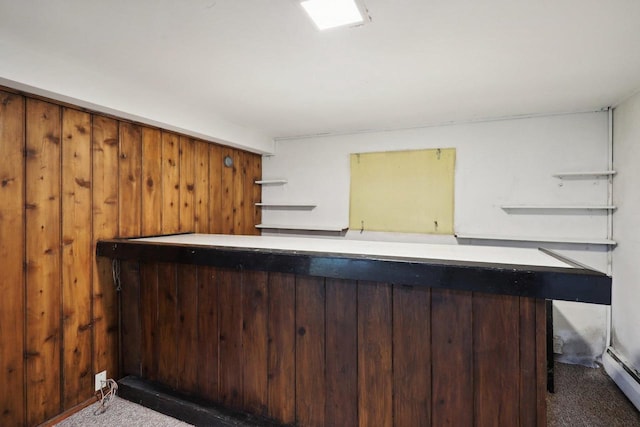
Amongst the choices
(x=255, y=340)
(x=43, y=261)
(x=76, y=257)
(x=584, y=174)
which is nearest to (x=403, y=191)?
(x=584, y=174)

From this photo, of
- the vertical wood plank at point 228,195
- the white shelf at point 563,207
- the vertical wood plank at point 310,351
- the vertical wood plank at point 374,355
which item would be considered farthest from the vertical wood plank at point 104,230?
the white shelf at point 563,207

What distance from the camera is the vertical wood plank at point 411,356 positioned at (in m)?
1.42

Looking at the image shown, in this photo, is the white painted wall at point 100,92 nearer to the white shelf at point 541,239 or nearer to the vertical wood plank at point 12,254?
the vertical wood plank at point 12,254

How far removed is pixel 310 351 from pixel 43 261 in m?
1.76

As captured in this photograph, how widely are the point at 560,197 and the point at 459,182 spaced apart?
870mm

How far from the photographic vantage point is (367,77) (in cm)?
204

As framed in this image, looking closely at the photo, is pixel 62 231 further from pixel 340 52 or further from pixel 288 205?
pixel 288 205

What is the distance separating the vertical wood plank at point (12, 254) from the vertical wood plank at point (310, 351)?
1.66m

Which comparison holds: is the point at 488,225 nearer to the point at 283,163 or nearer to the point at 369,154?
the point at 369,154

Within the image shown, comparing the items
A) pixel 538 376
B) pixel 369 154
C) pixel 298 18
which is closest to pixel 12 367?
pixel 298 18

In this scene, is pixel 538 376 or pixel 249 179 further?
pixel 249 179

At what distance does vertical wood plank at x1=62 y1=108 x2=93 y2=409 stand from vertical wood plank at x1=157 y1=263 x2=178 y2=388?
21.6 inches

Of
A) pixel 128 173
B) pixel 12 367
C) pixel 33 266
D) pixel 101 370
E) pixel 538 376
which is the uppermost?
pixel 128 173

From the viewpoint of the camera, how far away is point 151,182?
8.48 ft
